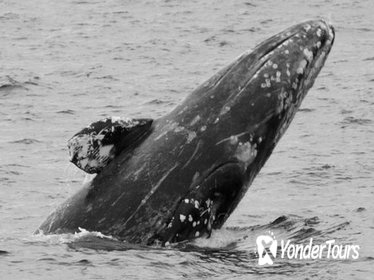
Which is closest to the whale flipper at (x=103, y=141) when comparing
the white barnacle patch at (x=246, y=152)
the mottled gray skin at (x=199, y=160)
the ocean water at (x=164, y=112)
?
the mottled gray skin at (x=199, y=160)

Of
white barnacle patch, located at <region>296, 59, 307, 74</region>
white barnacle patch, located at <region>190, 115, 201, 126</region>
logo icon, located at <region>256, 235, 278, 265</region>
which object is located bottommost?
logo icon, located at <region>256, 235, 278, 265</region>

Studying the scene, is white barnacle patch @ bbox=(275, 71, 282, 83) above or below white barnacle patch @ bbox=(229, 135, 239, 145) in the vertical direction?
above

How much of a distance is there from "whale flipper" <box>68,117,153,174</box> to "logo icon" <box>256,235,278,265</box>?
2.28 meters

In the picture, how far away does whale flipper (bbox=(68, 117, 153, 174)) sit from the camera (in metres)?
15.1

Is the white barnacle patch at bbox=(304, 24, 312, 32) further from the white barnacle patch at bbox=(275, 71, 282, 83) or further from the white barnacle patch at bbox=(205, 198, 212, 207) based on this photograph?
the white barnacle patch at bbox=(205, 198, 212, 207)

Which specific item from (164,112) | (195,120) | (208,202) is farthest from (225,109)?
(164,112)

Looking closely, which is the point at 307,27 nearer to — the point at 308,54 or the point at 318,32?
the point at 318,32

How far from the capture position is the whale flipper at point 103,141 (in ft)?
49.5

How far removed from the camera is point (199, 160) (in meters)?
15.5

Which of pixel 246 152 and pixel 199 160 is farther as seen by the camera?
pixel 246 152

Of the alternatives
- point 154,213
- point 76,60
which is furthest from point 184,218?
point 76,60

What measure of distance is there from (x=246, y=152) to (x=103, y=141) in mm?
2054

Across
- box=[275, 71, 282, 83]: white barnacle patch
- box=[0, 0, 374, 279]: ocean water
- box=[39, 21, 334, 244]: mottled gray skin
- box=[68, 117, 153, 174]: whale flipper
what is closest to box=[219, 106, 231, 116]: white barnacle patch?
box=[39, 21, 334, 244]: mottled gray skin

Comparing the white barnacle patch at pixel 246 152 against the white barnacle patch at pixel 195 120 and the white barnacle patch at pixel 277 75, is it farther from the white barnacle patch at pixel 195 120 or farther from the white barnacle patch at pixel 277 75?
the white barnacle patch at pixel 277 75
